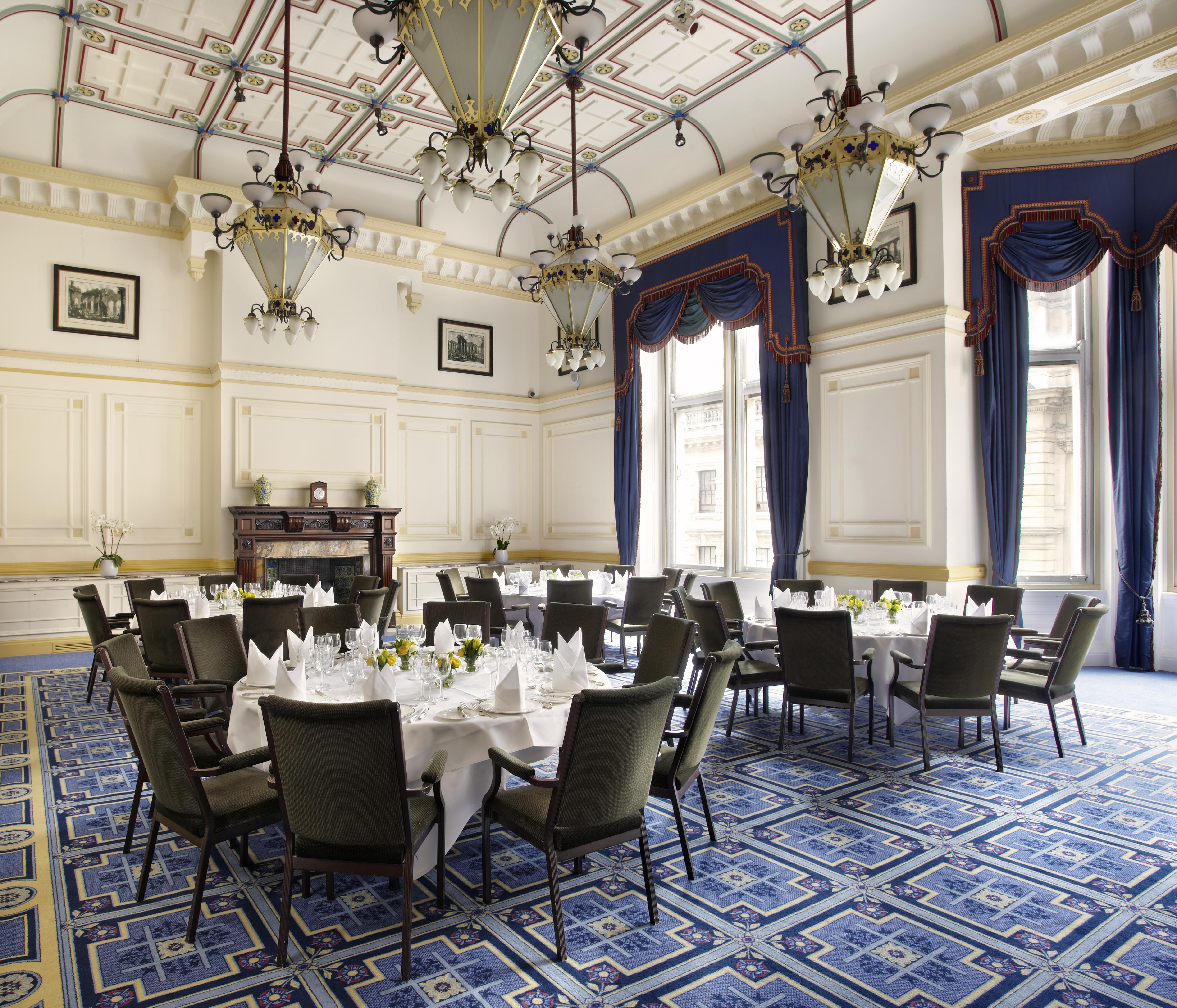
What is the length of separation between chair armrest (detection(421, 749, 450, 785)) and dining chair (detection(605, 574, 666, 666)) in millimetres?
4663

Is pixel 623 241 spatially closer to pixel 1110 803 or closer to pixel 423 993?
pixel 1110 803

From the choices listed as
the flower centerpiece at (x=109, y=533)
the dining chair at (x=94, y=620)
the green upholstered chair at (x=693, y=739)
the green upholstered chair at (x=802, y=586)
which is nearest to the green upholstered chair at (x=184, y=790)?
the green upholstered chair at (x=693, y=739)

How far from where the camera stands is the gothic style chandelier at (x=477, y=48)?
11.0ft

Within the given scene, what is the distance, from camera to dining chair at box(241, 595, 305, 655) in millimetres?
5492

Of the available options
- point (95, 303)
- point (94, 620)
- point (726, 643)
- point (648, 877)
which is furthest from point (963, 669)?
point (95, 303)

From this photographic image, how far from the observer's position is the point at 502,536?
11.7 metres

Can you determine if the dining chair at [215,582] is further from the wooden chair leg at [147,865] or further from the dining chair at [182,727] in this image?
the wooden chair leg at [147,865]

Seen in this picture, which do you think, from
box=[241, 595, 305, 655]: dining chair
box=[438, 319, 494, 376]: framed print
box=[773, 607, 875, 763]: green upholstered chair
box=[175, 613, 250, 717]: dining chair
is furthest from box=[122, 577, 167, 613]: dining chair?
box=[773, 607, 875, 763]: green upholstered chair

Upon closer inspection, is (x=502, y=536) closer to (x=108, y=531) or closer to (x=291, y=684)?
(x=108, y=531)

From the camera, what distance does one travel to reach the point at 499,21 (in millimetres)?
3344

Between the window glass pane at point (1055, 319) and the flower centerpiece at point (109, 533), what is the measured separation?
10.1m

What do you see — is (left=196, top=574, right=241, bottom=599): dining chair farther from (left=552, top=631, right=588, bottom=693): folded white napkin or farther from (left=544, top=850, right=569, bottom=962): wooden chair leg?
(left=544, top=850, right=569, bottom=962): wooden chair leg

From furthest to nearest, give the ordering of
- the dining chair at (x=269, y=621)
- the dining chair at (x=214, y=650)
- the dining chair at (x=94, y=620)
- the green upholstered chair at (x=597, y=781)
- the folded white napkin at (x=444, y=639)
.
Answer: the dining chair at (x=94, y=620) → the dining chair at (x=269, y=621) → the dining chair at (x=214, y=650) → the folded white napkin at (x=444, y=639) → the green upholstered chair at (x=597, y=781)

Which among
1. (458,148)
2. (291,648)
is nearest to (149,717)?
(291,648)
